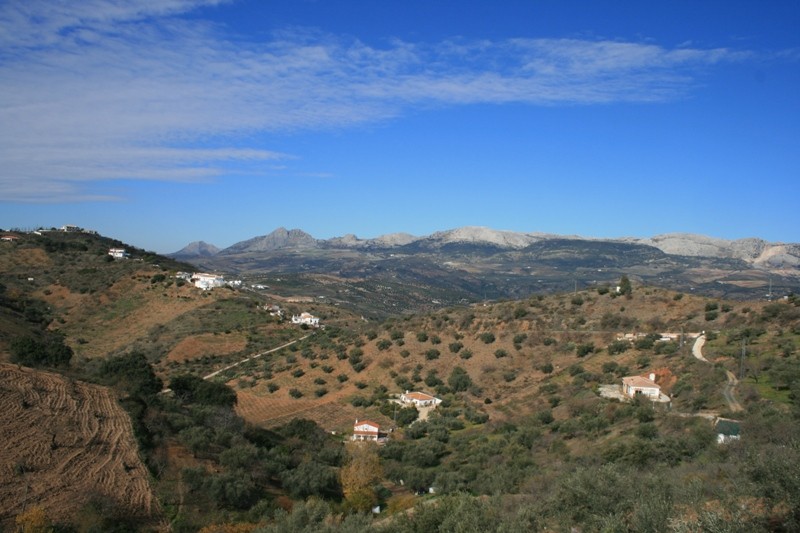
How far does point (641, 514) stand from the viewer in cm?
955

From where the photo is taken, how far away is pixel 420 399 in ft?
119

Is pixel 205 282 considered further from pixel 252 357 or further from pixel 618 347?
pixel 618 347

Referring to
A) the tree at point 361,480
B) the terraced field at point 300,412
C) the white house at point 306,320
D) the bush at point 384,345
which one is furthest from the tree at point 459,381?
the white house at point 306,320

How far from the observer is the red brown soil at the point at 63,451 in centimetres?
1573

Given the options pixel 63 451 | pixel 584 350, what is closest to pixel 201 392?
pixel 63 451

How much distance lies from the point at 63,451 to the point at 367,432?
15084mm

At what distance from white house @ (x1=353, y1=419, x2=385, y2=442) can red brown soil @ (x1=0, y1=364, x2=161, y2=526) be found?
11.9 meters

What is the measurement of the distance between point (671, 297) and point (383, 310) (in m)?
82.5

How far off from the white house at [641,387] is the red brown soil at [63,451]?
20.0 m

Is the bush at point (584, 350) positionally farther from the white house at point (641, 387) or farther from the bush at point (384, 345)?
the bush at point (384, 345)

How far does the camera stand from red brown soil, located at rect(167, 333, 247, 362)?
52.2m

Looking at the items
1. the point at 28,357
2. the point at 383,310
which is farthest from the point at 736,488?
the point at 383,310

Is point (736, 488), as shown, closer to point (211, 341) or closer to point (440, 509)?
point (440, 509)

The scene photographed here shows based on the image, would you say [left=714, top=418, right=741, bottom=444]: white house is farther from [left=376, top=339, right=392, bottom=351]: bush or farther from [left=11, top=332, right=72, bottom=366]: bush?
[left=376, top=339, right=392, bottom=351]: bush
